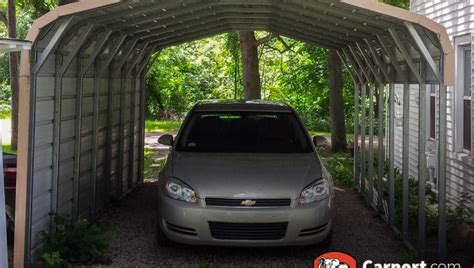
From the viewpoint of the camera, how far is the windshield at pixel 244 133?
7656 mm

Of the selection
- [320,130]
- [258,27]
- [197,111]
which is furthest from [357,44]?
[320,130]

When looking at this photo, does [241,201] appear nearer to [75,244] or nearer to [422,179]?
[75,244]

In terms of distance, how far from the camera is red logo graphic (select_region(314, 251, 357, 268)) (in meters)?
6.39

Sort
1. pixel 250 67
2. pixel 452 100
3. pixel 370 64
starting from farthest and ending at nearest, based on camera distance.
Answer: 1. pixel 250 67
2. pixel 452 100
3. pixel 370 64

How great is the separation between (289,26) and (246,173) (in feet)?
11.4

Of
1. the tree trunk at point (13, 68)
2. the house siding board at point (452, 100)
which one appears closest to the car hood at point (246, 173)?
the house siding board at point (452, 100)

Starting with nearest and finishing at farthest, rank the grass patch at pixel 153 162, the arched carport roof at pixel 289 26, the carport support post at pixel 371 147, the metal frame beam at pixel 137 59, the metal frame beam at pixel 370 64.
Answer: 1. the arched carport roof at pixel 289 26
2. the metal frame beam at pixel 370 64
3. the carport support post at pixel 371 147
4. the metal frame beam at pixel 137 59
5. the grass patch at pixel 153 162

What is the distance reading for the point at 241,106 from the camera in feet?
27.0

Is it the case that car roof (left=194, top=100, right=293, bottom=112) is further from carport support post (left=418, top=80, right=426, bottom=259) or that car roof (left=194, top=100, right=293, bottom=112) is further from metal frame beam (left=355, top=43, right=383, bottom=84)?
carport support post (left=418, top=80, right=426, bottom=259)

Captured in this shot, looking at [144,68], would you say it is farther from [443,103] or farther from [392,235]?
[443,103]

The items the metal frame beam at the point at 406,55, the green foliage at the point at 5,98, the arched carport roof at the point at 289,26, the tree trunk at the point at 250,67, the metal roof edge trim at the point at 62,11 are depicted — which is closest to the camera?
the metal roof edge trim at the point at 62,11

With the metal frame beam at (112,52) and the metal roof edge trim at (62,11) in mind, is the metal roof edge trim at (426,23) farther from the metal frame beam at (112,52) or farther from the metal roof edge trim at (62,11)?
the metal frame beam at (112,52)

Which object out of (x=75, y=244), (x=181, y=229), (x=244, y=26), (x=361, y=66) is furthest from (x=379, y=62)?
(x=75, y=244)

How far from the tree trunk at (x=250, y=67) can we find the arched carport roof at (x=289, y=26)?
579cm
